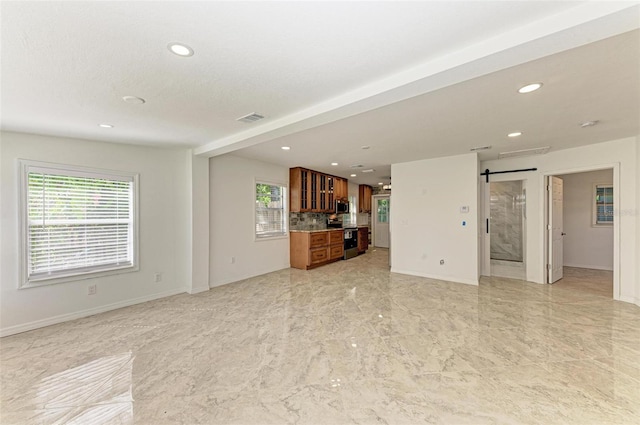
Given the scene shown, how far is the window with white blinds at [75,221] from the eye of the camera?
10.6ft

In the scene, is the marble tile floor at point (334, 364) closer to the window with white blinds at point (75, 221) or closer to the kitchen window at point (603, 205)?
the window with white blinds at point (75, 221)

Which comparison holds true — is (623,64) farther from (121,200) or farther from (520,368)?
(121,200)

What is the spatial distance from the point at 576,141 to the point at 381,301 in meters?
3.99

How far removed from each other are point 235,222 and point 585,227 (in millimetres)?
8203

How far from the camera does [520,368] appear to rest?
2271 millimetres

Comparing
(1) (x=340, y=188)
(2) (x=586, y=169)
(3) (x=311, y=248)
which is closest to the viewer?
(2) (x=586, y=169)

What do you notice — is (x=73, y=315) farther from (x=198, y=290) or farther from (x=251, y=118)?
(x=251, y=118)

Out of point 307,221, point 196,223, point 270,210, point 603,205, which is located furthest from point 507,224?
point 196,223

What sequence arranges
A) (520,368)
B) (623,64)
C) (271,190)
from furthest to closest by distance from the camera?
(271,190)
(520,368)
(623,64)

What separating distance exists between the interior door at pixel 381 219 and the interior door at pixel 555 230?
5.21 metres

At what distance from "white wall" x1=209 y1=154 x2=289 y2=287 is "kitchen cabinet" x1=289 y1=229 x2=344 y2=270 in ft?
1.89

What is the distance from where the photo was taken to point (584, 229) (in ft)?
20.9

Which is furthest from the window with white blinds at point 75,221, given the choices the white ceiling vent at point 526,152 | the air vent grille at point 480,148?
the white ceiling vent at point 526,152

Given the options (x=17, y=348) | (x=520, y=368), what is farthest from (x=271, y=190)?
(x=520, y=368)
